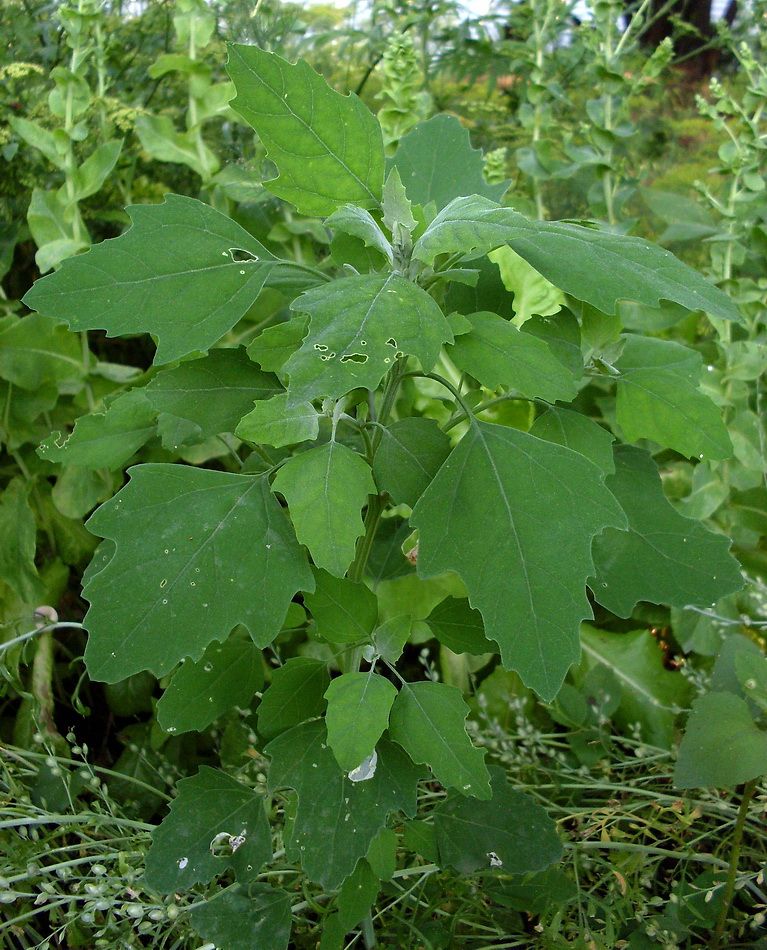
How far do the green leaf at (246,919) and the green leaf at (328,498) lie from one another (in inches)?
16.7

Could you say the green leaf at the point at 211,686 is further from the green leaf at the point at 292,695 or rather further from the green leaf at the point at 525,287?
the green leaf at the point at 525,287

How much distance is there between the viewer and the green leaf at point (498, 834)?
797mm

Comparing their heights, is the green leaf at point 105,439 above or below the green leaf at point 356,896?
above

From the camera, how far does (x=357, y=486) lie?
2.14ft

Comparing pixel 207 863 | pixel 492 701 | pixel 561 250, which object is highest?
pixel 561 250

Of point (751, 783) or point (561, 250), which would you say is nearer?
point (561, 250)

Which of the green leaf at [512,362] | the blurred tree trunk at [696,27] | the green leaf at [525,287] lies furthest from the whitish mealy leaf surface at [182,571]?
the blurred tree trunk at [696,27]

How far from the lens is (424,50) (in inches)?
76.4

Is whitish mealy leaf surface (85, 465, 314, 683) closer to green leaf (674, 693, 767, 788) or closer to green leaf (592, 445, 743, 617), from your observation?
green leaf (592, 445, 743, 617)

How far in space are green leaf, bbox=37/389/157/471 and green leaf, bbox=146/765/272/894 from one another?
0.37m

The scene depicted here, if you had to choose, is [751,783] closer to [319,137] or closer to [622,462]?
[622,462]

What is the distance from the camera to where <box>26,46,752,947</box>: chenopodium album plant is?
2.05 ft

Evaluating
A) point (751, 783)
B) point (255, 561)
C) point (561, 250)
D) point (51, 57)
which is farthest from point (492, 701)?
point (51, 57)

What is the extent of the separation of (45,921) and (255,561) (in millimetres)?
773
